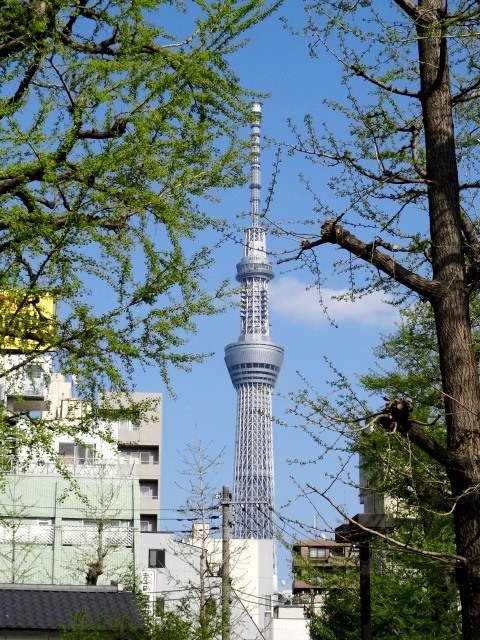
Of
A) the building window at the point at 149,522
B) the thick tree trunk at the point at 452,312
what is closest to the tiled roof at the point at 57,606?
the thick tree trunk at the point at 452,312

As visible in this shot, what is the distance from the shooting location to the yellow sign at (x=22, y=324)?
909cm

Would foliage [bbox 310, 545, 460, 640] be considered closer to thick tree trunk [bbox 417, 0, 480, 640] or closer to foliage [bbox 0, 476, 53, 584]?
thick tree trunk [bbox 417, 0, 480, 640]

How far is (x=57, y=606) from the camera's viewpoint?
2083 cm

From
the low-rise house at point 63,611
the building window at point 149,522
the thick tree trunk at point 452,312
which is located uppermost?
the building window at point 149,522

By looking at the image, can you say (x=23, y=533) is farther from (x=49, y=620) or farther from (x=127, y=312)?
(x=127, y=312)

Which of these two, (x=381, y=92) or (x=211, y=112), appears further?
(x=211, y=112)

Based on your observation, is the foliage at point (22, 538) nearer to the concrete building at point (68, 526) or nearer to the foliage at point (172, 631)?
the concrete building at point (68, 526)

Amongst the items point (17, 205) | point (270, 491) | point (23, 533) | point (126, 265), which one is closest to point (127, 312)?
point (126, 265)

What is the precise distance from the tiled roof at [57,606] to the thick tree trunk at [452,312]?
1369 centimetres

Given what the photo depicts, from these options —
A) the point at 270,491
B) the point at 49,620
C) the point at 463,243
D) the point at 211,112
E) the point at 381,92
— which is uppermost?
the point at 270,491

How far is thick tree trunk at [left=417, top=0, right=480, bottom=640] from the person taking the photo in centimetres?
675

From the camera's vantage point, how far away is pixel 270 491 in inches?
6004

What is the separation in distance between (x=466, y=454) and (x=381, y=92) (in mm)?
2891

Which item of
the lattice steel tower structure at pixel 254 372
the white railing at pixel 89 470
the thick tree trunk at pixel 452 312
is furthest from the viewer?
the lattice steel tower structure at pixel 254 372
